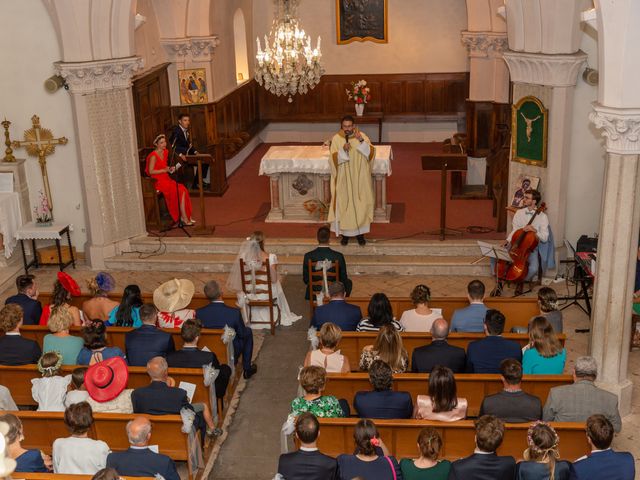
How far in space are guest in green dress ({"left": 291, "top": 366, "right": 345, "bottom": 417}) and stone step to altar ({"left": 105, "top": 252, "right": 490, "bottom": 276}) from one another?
5785mm

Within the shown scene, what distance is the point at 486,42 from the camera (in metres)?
15.7

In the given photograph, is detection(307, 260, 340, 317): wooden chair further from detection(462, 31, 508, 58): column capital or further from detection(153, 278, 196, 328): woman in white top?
detection(462, 31, 508, 58): column capital

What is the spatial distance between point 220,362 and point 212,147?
24.9 ft

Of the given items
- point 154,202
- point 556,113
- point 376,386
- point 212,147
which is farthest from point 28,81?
point 376,386

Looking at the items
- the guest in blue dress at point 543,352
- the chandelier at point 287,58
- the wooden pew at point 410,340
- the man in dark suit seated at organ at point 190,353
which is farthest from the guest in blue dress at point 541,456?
the chandelier at point 287,58

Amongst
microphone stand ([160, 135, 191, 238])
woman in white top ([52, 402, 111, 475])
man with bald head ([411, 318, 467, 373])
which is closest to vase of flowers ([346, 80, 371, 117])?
microphone stand ([160, 135, 191, 238])

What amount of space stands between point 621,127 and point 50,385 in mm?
5624

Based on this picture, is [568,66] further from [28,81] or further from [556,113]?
[28,81]

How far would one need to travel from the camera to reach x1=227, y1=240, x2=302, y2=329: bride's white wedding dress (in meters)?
10.6

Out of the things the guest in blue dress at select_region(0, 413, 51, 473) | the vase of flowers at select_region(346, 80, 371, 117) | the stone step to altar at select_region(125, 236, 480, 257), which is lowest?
the stone step to altar at select_region(125, 236, 480, 257)

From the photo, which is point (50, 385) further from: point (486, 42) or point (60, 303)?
point (486, 42)

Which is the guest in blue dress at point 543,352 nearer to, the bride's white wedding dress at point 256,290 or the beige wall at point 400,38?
the bride's white wedding dress at point 256,290

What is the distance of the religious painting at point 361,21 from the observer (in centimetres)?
1980

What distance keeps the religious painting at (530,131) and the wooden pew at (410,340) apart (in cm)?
424
